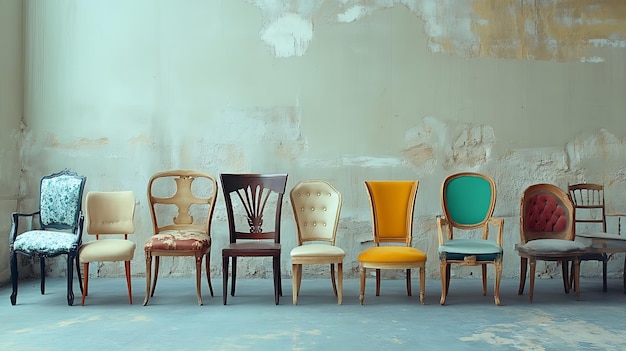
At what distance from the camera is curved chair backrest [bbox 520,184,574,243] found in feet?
17.5

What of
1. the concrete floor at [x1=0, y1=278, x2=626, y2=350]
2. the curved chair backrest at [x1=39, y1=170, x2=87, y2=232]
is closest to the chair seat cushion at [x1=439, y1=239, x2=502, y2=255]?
the concrete floor at [x1=0, y1=278, x2=626, y2=350]

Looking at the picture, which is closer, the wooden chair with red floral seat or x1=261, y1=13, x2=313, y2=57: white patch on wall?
the wooden chair with red floral seat

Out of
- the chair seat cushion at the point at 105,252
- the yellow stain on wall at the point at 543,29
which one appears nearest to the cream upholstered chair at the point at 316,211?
the chair seat cushion at the point at 105,252

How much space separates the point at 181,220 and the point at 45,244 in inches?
45.6

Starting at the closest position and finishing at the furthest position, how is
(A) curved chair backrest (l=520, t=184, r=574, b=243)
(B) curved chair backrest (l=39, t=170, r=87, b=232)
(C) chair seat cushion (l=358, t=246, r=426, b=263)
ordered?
(C) chair seat cushion (l=358, t=246, r=426, b=263)
(B) curved chair backrest (l=39, t=170, r=87, b=232)
(A) curved chair backrest (l=520, t=184, r=574, b=243)

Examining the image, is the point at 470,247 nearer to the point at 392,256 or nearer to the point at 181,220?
the point at 392,256

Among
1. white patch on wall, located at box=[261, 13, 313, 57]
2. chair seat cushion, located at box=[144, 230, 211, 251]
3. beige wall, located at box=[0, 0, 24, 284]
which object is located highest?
white patch on wall, located at box=[261, 13, 313, 57]

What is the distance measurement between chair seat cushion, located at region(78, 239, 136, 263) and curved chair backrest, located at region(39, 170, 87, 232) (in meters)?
0.49

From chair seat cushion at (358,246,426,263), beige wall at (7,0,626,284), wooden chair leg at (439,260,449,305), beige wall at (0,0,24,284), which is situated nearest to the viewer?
chair seat cushion at (358,246,426,263)

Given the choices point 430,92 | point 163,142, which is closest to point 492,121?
point 430,92

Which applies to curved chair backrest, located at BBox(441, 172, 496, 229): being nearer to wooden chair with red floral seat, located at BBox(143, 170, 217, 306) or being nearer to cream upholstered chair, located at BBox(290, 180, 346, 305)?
cream upholstered chair, located at BBox(290, 180, 346, 305)

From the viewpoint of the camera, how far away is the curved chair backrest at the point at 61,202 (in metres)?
5.21

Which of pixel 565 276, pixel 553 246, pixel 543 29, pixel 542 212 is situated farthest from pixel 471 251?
pixel 543 29

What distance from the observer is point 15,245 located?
4.81 m
